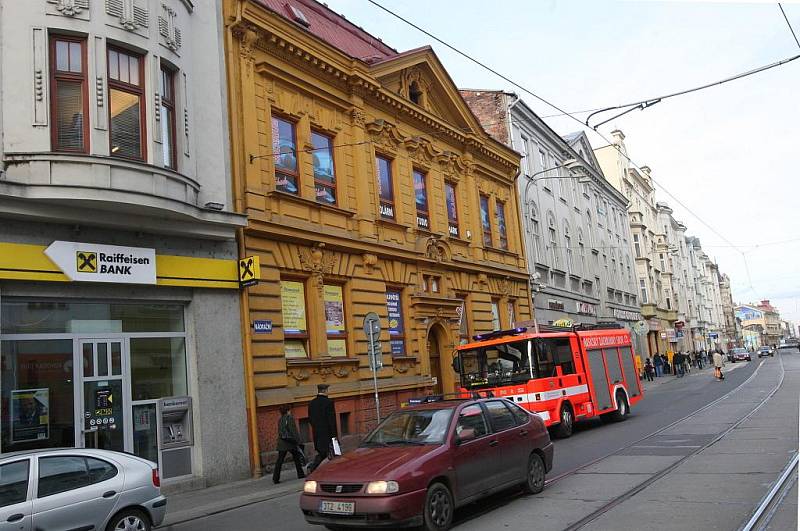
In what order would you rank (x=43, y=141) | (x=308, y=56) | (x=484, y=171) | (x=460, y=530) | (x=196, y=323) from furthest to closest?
(x=484, y=171), (x=308, y=56), (x=196, y=323), (x=43, y=141), (x=460, y=530)

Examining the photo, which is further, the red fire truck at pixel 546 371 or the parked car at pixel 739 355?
the parked car at pixel 739 355

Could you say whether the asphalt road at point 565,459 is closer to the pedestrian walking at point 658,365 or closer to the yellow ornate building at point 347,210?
the yellow ornate building at point 347,210

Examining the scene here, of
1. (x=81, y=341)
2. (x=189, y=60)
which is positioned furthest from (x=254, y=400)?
(x=189, y=60)

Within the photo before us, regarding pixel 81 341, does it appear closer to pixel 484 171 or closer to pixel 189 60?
pixel 189 60

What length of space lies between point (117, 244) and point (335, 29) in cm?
1266

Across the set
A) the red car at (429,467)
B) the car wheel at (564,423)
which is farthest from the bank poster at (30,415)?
the car wheel at (564,423)

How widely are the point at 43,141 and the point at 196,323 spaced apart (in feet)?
14.6

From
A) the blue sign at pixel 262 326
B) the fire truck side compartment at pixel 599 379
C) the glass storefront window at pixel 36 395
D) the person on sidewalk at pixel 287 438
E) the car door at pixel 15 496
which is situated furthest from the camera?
the fire truck side compartment at pixel 599 379

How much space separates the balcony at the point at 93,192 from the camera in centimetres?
1120

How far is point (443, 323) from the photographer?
22.6 metres

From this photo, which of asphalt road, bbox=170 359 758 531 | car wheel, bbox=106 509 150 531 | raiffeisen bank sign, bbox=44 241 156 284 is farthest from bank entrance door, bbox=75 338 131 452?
car wheel, bbox=106 509 150 531

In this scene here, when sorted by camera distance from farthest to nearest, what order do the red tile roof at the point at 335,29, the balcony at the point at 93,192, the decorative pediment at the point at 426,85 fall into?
the decorative pediment at the point at 426,85 < the red tile roof at the point at 335,29 < the balcony at the point at 93,192

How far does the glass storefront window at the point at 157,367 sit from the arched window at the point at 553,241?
2393 centimetres

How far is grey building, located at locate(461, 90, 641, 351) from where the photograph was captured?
1278 inches
